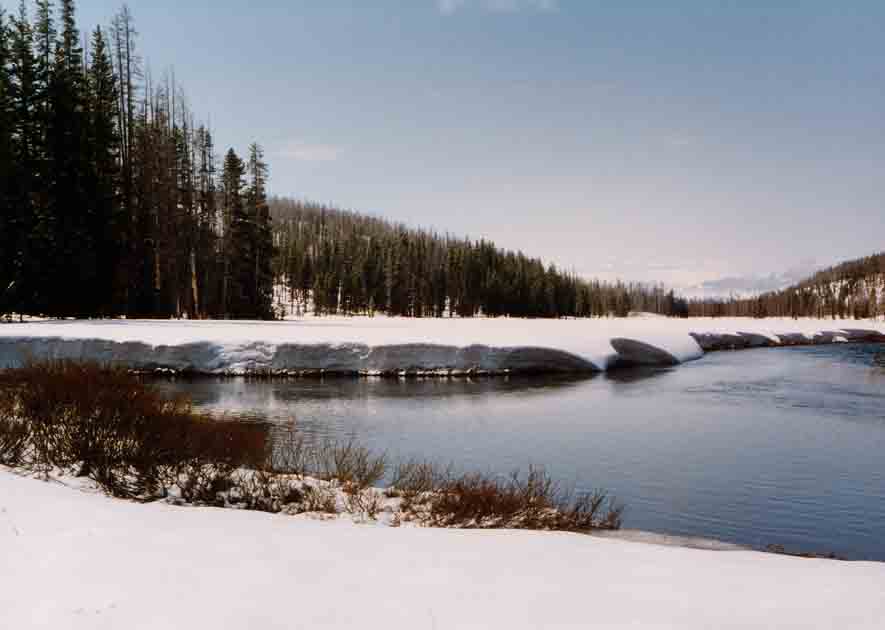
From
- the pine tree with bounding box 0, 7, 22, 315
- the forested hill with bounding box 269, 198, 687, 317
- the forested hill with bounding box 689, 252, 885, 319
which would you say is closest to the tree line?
the pine tree with bounding box 0, 7, 22, 315

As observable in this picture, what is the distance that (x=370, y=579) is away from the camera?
4.71 m

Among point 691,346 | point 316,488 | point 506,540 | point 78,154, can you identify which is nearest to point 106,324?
point 78,154

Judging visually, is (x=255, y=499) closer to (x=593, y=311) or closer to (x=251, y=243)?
(x=251, y=243)

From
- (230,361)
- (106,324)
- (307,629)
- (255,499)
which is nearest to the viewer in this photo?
(307,629)

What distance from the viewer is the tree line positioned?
33.1 meters

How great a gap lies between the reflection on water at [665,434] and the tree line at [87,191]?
16086 millimetres

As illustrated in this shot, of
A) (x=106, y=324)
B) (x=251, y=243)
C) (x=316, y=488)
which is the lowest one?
(x=316, y=488)

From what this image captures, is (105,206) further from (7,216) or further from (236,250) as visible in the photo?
(236,250)

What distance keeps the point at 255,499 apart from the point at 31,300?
107 feet

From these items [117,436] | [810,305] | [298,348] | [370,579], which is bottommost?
[370,579]

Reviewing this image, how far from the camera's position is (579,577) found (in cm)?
494

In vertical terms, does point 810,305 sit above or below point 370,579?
above

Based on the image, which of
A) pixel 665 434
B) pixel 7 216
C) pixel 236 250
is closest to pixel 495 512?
pixel 665 434

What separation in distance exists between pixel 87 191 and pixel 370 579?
39.0m
